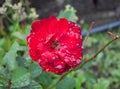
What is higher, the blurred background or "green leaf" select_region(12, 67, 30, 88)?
"green leaf" select_region(12, 67, 30, 88)

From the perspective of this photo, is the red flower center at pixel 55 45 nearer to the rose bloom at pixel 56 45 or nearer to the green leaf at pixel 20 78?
the rose bloom at pixel 56 45

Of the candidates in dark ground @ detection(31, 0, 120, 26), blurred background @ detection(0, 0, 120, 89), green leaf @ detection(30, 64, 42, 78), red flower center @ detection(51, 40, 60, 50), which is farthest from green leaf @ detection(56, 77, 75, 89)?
dark ground @ detection(31, 0, 120, 26)

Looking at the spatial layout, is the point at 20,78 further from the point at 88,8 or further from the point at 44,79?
the point at 88,8

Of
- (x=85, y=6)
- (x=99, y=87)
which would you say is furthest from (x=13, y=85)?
(x=85, y=6)

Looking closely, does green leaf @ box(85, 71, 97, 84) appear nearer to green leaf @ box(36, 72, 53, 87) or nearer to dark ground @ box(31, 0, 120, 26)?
green leaf @ box(36, 72, 53, 87)

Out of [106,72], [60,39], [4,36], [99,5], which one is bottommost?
[106,72]

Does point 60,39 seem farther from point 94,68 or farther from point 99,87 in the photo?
point 94,68

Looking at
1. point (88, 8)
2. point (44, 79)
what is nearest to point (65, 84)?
point (44, 79)
